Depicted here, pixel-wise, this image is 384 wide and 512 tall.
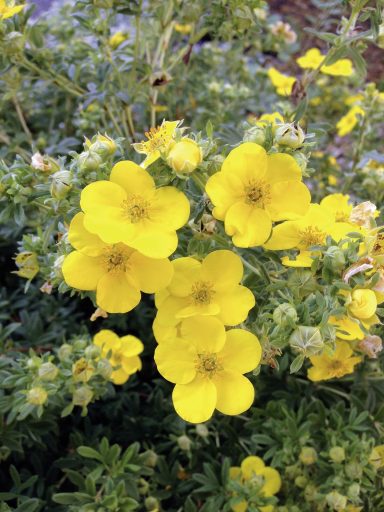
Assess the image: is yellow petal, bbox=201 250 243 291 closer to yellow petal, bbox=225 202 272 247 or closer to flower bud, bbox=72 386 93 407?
yellow petal, bbox=225 202 272 247

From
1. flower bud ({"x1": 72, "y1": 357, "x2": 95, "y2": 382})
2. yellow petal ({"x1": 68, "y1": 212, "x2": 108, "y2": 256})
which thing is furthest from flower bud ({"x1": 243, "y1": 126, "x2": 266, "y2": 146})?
flower bud ({"x1": 72, "y1": 357, "x2": 95, "y2": 382})

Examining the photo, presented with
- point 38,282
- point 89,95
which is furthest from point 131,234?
point 38,282

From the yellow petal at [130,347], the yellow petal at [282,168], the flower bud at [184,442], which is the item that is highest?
the yellow petal at [282,168]

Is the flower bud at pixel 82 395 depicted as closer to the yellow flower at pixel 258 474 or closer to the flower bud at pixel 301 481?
the yellow flower at pixel 258 474

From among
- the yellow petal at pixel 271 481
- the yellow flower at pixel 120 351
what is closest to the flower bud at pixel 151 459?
the yellow flower at pixel 120 351

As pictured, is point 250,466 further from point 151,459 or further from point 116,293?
point 116,293
